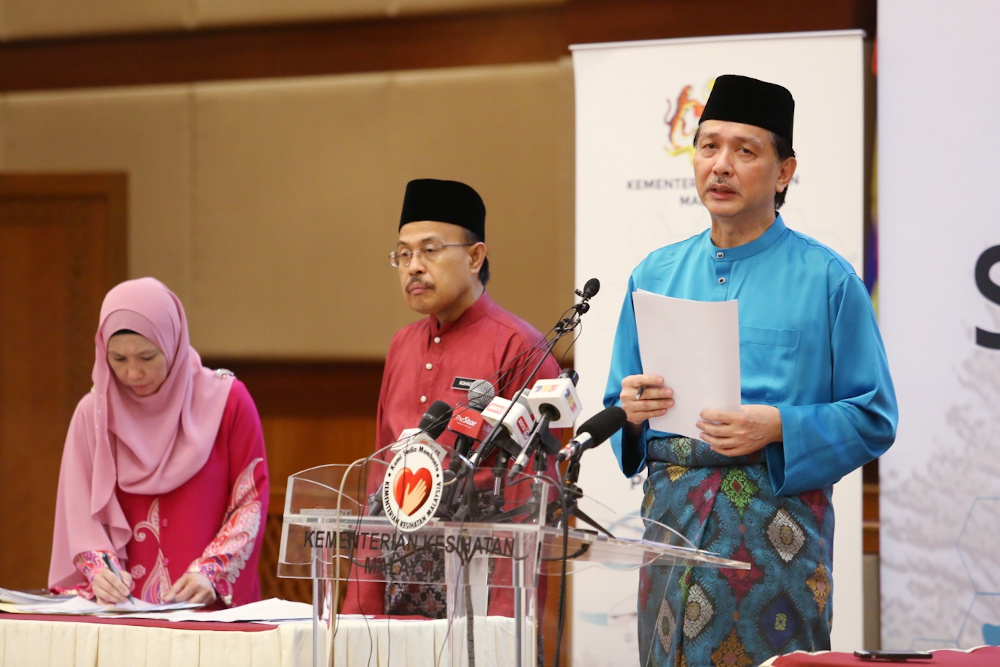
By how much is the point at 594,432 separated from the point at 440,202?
134 centimetres

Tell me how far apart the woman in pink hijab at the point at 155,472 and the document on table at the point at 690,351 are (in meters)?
1.40

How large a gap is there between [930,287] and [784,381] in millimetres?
1831

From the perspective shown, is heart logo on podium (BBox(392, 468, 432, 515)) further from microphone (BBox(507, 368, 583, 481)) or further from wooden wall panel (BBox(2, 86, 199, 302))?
wooden wall panel (BBox(2, 86, 199, 302))

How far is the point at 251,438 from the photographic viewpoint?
3.04 m

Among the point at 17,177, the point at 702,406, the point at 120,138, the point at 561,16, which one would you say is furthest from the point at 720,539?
the point at 17,177

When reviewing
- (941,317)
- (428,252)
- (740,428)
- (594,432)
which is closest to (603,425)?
(594,432)

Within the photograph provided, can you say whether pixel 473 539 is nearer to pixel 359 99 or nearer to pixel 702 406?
pixel 702 406

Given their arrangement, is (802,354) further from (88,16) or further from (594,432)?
(88,16)

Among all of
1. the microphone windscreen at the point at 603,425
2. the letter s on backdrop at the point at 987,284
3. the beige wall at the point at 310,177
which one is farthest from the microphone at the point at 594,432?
the beige wall at the point at 310,177

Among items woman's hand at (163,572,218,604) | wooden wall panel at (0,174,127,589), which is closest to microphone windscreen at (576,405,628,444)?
woman's hand at (163,572,218,604)

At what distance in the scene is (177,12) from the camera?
5.00 m

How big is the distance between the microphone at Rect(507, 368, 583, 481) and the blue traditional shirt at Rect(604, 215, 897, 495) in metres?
0.48

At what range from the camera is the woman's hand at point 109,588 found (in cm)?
258

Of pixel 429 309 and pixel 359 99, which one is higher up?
pixel 359 99
